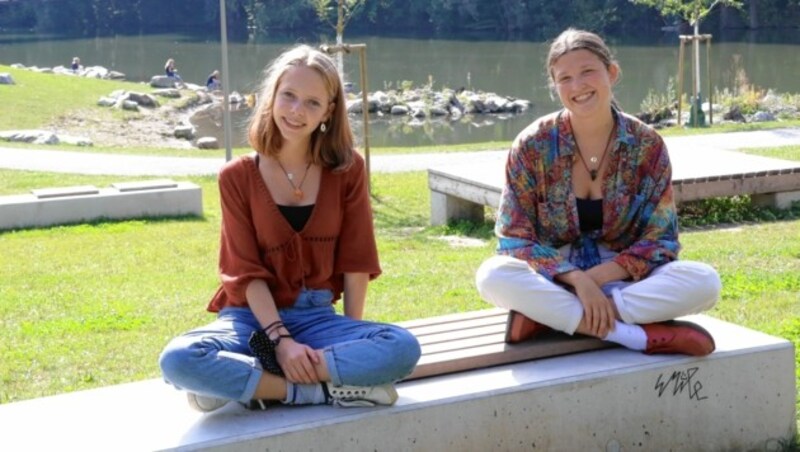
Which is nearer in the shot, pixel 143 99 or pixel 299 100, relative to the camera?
pixel 299 100

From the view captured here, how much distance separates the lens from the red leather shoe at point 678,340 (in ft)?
13.1

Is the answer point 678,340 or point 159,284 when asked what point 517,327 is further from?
point 159,284

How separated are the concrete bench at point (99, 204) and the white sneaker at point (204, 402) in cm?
802

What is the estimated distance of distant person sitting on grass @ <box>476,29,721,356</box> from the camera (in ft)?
13.3

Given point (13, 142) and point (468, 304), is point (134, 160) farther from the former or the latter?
point (468, 304)

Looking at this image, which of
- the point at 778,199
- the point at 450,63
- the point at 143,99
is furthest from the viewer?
the point at 450,63

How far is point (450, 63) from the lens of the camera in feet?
162

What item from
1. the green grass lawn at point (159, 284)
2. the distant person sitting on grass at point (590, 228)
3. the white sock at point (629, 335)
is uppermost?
the distant person sitting on grass at point (590, 228)

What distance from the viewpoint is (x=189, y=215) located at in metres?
11.6

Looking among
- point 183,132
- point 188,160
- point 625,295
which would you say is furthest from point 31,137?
point 625,295

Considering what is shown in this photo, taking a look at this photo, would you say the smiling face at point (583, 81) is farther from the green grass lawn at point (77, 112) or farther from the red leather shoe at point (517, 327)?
the green grass lawn at point (77, 112)

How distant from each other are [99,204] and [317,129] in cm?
779

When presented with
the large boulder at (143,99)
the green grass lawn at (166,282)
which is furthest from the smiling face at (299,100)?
the large boulder at (143,99)

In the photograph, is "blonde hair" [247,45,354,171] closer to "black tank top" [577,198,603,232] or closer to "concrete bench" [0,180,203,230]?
"black tank top" [577,198,603,232]
